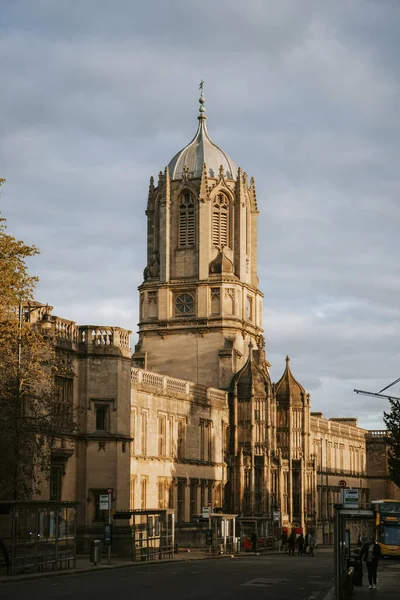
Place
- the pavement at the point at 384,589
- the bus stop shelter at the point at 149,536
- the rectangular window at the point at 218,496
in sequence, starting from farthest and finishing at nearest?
the rectangular window at the point at 218,496 → the bus stop shelter at the point at 149,536 → the pavement at the point at 384,589

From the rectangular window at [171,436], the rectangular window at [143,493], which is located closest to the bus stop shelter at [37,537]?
the rectangular window at [143,493]

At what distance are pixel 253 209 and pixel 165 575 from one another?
192 ft

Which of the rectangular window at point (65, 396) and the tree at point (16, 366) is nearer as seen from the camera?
the tree at point (16, 366)

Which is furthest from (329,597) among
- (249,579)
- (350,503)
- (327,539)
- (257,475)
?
(327,539)

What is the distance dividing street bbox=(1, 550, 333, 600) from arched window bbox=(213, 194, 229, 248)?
46.4 m

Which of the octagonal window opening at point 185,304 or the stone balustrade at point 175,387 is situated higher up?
the octagonal window opening at point 185,304

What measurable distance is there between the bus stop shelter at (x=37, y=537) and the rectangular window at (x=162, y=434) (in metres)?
30.4

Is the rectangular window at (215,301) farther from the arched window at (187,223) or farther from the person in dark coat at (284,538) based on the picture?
the person in dark coat at (284,538)

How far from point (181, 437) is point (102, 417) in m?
21.3

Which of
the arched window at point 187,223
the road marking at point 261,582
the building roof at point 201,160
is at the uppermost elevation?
the building roof at point 201,160

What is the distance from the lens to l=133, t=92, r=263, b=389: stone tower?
95.0 metres

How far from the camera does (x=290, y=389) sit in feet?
336

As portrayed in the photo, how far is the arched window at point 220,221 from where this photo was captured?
97125mm

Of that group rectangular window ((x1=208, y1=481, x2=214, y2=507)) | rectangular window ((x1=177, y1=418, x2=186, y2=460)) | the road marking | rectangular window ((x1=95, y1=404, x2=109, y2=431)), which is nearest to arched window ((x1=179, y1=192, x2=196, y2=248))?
rectangular window ((x1=177, y1=418, x2=186, y2=460))
